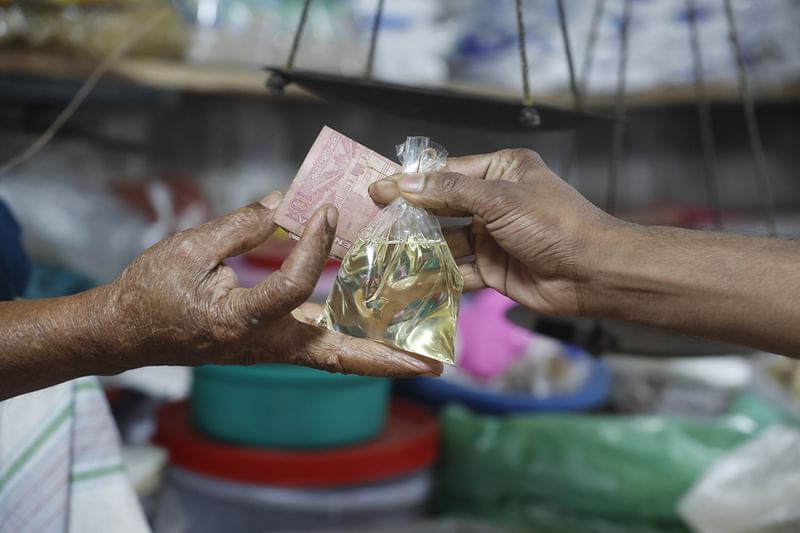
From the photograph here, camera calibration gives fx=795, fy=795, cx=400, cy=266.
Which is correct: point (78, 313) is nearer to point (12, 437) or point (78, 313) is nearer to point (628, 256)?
point (12, 437)

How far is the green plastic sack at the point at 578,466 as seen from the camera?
4.98 feet

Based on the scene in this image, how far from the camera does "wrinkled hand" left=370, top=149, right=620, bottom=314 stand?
0.70m

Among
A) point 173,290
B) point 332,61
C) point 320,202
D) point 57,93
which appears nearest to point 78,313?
point 173,290

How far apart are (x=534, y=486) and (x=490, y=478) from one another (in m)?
0.09

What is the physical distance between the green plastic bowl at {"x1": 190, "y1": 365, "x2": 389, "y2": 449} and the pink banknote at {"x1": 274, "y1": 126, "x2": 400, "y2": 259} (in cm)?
70

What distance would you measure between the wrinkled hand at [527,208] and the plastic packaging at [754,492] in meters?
0.63

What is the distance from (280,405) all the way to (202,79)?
78cm

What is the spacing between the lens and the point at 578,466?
1571 mm

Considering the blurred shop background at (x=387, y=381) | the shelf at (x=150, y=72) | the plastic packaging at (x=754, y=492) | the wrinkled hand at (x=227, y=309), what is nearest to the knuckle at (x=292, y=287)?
the wrinkled hand at (x=227, y=309)

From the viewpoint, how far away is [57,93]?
1611 millimetres

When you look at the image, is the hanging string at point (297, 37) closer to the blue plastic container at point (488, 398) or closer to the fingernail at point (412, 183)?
the fingernail at point (412, 183)

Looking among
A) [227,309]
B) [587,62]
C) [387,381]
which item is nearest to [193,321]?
[227,309]

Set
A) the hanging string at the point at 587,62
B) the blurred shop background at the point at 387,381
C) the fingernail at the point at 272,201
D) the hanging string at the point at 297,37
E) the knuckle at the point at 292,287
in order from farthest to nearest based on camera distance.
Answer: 1. the blurred shop background at the point at 387,381
2. the hanging string at the point at 587,62
3. the hanging string at the point at 297,37
4. the fingernail at the point at 272,201
5. the knuckle at the point at 292,287

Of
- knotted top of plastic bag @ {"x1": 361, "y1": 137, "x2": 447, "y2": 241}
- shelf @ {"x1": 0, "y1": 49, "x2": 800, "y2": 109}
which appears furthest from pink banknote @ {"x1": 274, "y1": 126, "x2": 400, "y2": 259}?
shelf @ {"x1": 0, "y1": 49, "x2": 800, "y2": 109}
